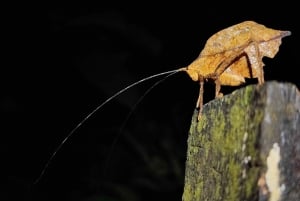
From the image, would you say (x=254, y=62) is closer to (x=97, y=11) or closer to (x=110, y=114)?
(x=97, y=11)

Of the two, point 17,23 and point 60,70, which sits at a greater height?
point 17,23

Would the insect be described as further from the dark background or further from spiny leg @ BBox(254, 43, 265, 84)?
the dark background

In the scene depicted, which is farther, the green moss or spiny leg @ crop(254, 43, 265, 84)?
spiny leg @ crop(254, 43, 265, 84)

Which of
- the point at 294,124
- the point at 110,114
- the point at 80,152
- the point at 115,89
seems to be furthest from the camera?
the point at 110,114

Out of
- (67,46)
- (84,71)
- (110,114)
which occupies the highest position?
(67,46)

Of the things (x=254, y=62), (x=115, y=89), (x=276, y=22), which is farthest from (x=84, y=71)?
(x=254, y=62)

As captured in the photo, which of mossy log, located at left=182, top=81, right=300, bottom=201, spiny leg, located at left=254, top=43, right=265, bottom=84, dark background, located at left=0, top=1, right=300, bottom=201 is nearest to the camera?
mossy log, located at left=182, top=81, right=300, bottom=201

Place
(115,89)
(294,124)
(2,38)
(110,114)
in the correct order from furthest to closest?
(110,114) → (2,38) → (115,89) → (294,124)

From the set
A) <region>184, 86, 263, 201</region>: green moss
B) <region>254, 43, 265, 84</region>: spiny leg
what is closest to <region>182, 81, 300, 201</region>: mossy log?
<region>184, 86, 263, 201</region>: green moss
